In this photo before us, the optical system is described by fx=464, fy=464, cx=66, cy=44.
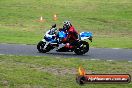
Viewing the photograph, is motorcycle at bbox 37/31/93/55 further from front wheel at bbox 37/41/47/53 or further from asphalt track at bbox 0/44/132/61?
asphalt track at bbox 0/44/132/61

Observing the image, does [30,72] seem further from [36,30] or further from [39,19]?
[39,19]

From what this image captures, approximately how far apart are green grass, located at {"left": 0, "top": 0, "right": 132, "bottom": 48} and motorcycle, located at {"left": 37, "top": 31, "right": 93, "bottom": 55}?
Answer: 15.7 meters

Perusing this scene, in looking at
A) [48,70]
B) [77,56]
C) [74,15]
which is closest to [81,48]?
[77,56]

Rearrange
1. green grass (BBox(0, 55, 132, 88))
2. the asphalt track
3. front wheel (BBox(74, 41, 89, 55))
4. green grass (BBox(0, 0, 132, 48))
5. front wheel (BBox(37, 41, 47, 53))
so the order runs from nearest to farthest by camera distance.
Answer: green grass (BBox(0, 55, 132, 88)) → the asphalt track → front wheel (BBox(74, 41, 89, 55)) → front wheel (BBox(37, 41, 47, 53)) → green grass (BBox(0, 0, 132, 48))

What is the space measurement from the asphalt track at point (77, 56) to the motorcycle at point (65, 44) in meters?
0.26

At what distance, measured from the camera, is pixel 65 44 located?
72.5ft

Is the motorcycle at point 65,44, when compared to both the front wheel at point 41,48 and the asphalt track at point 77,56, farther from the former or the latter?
the asphalt track at point 77,56

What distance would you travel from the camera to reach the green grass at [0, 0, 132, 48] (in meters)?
42.6

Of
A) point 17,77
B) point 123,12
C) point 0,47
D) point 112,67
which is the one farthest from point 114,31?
point 17,77

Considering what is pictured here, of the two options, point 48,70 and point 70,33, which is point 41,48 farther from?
point 48,70

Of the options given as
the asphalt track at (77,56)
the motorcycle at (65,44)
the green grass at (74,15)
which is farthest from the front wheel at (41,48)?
the green grass at (74,15)

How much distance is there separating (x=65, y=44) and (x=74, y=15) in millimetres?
29844

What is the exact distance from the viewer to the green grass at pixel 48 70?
1380 cm

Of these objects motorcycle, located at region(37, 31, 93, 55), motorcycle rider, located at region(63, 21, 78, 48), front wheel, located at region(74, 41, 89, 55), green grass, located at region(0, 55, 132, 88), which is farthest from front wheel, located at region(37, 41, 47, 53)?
green grass, located at region(0, 55, 132, 88)
